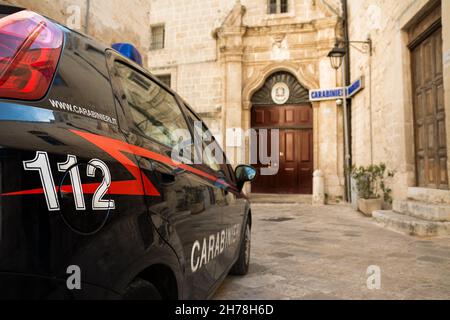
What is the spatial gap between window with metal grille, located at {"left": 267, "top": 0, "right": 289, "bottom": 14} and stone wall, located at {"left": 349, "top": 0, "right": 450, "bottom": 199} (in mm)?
2650

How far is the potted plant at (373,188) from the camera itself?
26.3 ft

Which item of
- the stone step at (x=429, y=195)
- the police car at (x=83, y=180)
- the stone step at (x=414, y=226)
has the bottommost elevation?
the stone step at (x=414, y=226)

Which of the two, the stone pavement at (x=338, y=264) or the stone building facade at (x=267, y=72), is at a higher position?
the stone building facade at (x=267, y=72)

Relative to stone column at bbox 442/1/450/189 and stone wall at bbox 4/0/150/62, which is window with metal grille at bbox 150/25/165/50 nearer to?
stone wall at bbox 4/0/150/62

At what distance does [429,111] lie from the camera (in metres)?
6.62

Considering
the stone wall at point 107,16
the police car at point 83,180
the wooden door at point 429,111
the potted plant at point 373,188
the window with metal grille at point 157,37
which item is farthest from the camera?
the window with metal grille at point 157,37

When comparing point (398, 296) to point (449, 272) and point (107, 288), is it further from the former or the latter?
point (107, 288)

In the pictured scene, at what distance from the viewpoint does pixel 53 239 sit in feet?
2.95

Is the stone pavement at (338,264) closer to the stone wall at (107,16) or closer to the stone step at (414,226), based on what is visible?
the stone step at (414,226)

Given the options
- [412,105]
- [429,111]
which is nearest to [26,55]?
[429,111]

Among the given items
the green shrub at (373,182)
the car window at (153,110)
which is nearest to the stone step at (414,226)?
the green shrub at (373,182)

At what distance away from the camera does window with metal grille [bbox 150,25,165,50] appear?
14.2 m

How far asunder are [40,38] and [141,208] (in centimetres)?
62

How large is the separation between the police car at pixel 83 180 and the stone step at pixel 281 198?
9814mm
